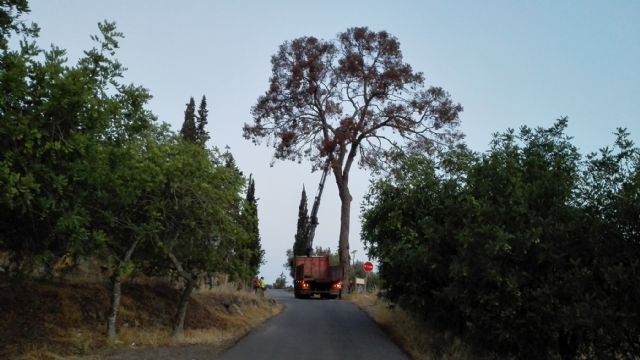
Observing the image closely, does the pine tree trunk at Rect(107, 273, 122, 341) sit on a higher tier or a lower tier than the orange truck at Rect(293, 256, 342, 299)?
lower

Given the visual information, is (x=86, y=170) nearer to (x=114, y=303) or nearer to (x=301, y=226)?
(x=114, y=303)

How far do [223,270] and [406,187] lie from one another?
6.45 metres

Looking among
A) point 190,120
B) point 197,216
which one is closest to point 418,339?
point 197,216

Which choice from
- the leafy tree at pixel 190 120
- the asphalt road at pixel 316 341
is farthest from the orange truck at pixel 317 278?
the asphalt road at pixel 316 341

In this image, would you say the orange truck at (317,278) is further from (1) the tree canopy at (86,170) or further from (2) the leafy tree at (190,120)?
(1) the tree canopy at (86,170)

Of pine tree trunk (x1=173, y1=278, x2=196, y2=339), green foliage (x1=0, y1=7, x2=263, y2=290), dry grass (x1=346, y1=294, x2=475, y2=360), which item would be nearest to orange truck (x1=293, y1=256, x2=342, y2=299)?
dry grass (x1=346, y1=294, x2=475, y2=360)

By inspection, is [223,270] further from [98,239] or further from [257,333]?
[98,239]

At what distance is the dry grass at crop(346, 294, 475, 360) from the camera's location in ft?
57.8

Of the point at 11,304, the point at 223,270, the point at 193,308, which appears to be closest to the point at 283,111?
the point at 193,308

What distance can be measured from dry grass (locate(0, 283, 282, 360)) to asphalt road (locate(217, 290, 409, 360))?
985 millimetres

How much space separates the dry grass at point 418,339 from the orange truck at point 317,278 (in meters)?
21.9

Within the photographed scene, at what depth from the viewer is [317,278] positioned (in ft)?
164

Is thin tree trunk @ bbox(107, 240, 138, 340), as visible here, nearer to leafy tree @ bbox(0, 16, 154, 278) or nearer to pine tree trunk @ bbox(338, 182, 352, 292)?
leafy tree @ bbox(0, 16, 154, 278)

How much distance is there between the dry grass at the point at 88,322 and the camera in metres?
15.0
